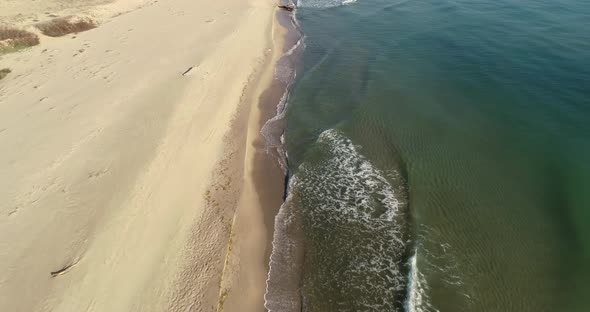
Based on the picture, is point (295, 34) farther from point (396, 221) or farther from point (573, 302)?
point (573, 302)

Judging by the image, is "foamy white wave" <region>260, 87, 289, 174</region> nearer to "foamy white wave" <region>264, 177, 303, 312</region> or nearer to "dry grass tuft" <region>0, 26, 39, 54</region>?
"foamy white wave" <region>264, 177, 303, 312</region>

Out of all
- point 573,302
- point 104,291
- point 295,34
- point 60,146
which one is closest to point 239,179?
point 104,291

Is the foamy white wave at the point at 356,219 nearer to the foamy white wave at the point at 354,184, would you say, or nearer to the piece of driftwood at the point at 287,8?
the foamy white wave at the point at 354,184

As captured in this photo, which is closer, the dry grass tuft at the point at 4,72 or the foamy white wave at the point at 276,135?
the foamy white wave at the point at 276,135

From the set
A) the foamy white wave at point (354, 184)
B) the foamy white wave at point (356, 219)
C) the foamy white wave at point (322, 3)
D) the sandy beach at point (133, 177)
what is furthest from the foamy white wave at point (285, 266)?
the foamy white wave at point (322, 3)

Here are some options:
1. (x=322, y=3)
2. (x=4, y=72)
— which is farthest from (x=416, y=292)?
(x=322, y=3)

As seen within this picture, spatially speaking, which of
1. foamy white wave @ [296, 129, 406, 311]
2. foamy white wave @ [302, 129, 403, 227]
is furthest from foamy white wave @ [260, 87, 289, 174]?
foamy white wave @ [302, 129, 403, 227]

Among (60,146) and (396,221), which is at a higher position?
(60,146)
